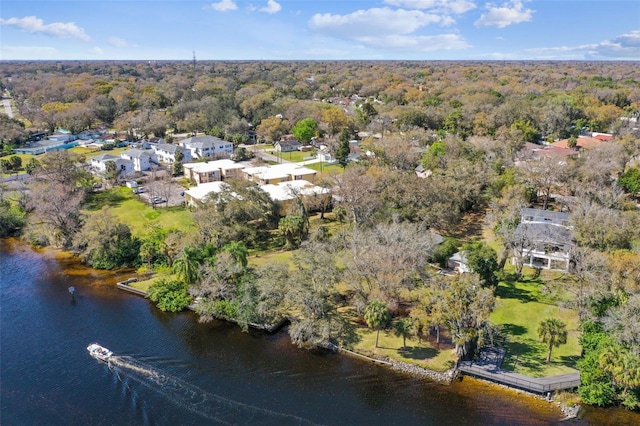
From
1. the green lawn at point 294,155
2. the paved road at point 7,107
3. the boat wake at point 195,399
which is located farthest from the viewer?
the paved road at point 7,107

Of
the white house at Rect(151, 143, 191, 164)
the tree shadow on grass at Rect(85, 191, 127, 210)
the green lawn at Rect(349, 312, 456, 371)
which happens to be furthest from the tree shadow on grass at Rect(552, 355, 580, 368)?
the white house at Rect(151, 143, 191, 164)

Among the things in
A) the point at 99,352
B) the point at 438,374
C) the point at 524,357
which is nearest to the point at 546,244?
the point at 524,357

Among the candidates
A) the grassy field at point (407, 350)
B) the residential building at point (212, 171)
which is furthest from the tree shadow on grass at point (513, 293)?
the residential building at point (212, 171)

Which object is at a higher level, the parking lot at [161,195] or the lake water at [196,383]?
the parking lot at [161,195]

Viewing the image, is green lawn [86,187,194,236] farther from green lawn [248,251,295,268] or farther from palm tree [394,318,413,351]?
palm tree [394,318,413,351]

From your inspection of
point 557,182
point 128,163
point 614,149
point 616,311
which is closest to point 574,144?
point 614,149

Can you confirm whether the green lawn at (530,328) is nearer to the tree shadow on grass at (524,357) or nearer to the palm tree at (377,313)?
the tree shadow on grass at (524,357)
